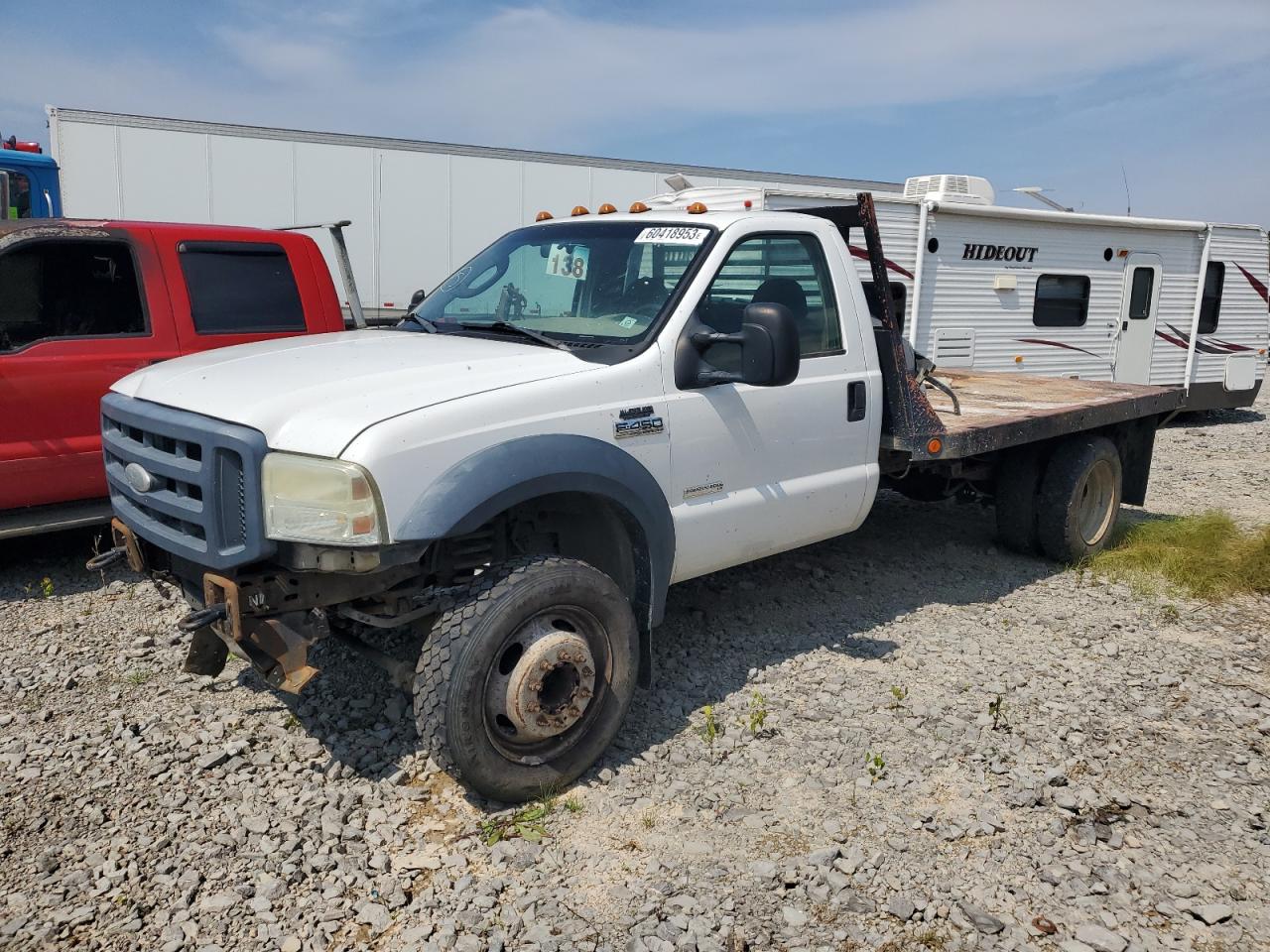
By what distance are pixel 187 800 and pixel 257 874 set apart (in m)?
0.56

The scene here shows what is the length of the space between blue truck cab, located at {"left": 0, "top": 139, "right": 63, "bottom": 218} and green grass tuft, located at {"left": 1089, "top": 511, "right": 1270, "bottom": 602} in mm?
10720

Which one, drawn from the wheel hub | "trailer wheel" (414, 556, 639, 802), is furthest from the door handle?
the wheel hub

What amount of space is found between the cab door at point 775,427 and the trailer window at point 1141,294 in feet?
31.1

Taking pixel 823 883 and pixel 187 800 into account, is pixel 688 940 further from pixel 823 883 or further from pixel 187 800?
pixel 187 800

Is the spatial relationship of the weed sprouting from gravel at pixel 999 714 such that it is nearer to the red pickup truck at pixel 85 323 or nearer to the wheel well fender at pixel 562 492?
the wheel well fender at pixel 562 492

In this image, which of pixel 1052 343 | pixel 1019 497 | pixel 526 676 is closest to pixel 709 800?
pixel 526 676

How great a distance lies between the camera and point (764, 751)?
4.01m

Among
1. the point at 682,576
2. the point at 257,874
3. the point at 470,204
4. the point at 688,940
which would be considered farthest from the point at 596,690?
the point at 470,204

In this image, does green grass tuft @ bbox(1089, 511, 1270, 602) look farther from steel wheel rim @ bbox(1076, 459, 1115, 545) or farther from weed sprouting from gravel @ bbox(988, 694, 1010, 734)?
weed sprouting from gravel @ bbox(988, 694, 1010, 734)

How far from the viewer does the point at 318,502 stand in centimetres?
312

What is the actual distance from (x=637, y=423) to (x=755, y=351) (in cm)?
52

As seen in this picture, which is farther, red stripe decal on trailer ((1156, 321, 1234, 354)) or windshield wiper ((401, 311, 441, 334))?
red stripe decal on trailer ((1156, 321, 1234, 354))

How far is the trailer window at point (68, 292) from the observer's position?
555 centimetres

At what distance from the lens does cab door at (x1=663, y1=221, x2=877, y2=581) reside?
4.11 meters
